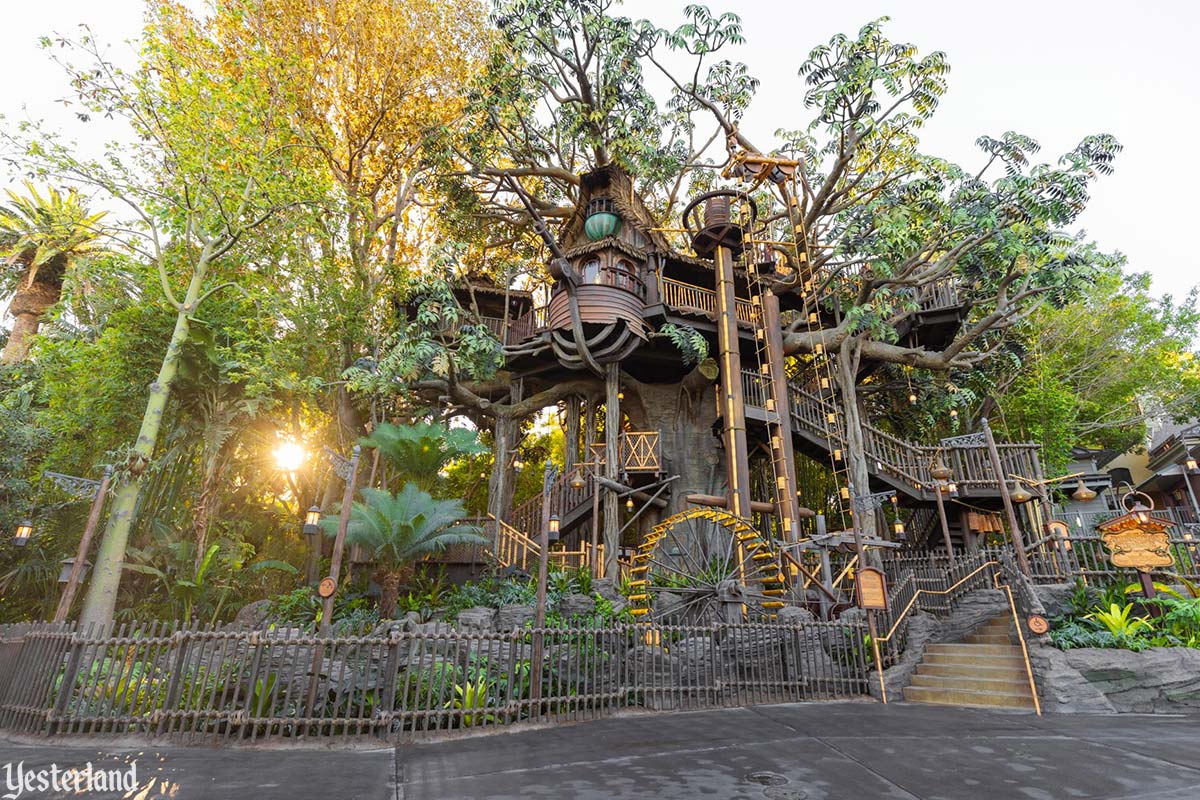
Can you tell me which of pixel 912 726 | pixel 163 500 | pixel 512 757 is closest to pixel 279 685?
pixel 512 757

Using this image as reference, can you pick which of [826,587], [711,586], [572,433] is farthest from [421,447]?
[826,587]

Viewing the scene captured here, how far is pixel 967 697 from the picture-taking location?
8.59 m

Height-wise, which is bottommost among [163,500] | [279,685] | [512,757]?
[512,757]

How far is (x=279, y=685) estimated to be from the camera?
747cm

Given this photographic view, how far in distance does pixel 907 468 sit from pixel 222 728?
17.6 meters

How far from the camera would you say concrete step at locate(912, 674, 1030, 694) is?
8539 mm

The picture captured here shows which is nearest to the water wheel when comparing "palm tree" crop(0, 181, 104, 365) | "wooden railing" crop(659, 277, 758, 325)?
"wooden railing" crop(659, 277, 758, 325)

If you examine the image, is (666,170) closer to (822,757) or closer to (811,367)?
(811,367)

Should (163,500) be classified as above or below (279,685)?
above

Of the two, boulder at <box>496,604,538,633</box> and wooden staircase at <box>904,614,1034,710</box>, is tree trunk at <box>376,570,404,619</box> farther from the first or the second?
wooden staircase at <box>904,614,1034,710</box>

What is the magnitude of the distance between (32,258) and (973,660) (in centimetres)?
3149

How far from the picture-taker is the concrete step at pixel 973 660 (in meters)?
9.03

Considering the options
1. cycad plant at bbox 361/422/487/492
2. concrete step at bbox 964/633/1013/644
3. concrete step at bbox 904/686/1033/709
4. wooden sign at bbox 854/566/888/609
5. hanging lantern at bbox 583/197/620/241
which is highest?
hanging lantern at bbox 583/197/620/241

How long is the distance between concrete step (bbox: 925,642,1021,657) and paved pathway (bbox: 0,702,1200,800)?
1.90 meters
